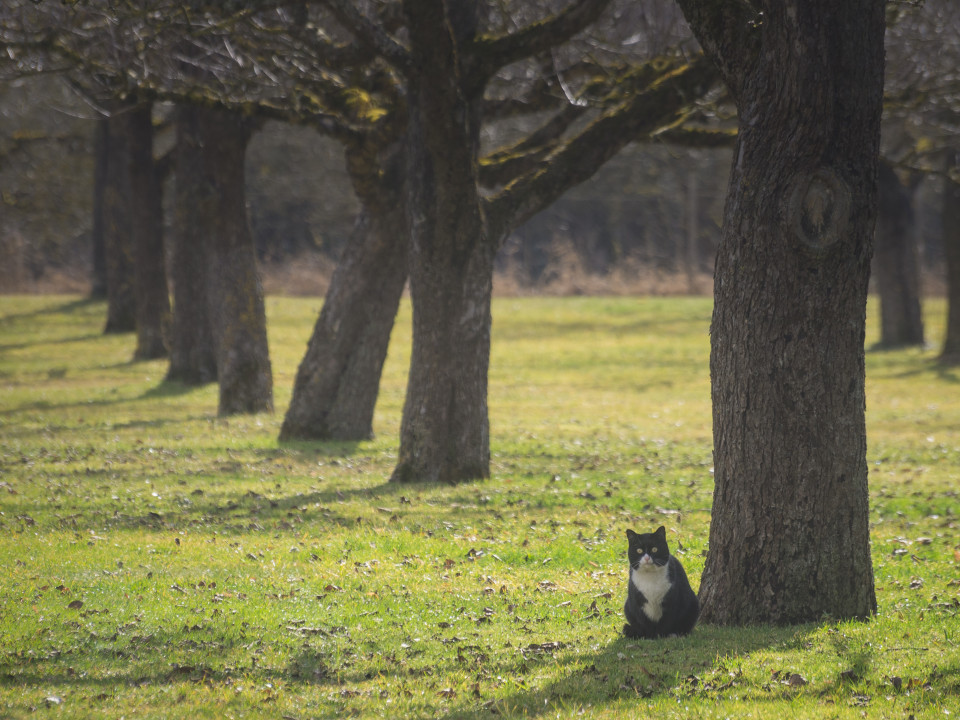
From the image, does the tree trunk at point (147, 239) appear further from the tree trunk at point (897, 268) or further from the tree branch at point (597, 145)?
the tree trunk at point (897, 268)

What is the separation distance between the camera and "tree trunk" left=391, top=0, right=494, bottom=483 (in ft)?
39.3

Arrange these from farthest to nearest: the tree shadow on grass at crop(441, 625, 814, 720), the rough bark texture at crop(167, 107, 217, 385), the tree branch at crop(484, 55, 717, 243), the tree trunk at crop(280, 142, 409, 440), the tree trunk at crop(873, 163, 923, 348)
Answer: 1. the tree trunk at crop(873, 163, 923, 348)
2. the rough bark texture at crop(167, 107, 217, 385)
3. the tree trunk at crop(280, 142, 409, 440)
4. the tree branch at crop(484, 55, 717, 243)
5. the tree shadow on grass at crop(441, 625, 814, 720)

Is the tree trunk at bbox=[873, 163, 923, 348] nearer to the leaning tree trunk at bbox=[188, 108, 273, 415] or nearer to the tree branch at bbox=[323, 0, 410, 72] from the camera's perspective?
the leaning tree trunk at bbox=[188, 108, 273, 415]

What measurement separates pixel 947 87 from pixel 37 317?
29458 mm

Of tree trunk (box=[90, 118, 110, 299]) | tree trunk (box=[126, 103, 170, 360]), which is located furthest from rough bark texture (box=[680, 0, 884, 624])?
tree trunk (box=[90, 118, 110, 299])

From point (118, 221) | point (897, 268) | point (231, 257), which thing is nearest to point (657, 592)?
point (231, 257)

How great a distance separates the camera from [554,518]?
1145cm

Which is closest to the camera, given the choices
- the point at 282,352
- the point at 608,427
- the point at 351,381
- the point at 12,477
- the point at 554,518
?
the point at 554,518

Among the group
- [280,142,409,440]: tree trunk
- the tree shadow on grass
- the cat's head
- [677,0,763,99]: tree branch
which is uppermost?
[677,0,763,99]: tree branch

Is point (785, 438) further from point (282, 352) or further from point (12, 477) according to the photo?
point (282, 352)

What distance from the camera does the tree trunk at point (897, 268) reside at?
30625mm

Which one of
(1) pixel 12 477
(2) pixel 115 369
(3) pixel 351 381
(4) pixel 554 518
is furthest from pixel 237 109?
(2) pixel 115 369

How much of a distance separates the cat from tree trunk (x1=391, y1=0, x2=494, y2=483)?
601 centimetres

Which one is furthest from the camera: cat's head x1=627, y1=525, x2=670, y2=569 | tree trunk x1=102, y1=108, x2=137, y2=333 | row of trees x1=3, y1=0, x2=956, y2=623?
tree trunk x1=102, y1=108, x2=137, y2=333
